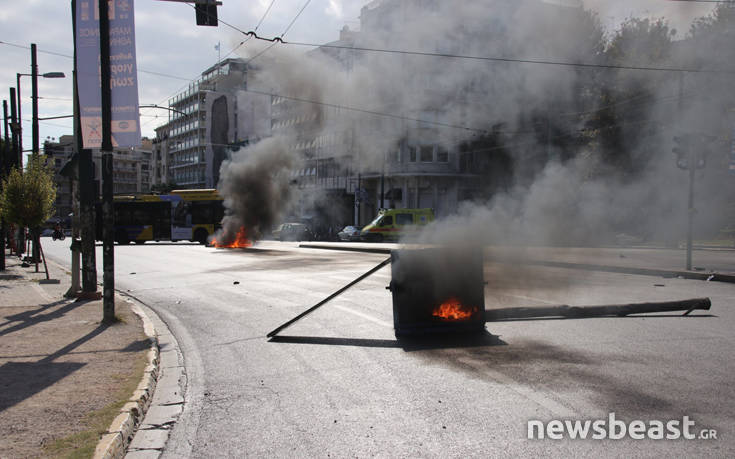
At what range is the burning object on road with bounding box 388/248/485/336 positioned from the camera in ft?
21.5

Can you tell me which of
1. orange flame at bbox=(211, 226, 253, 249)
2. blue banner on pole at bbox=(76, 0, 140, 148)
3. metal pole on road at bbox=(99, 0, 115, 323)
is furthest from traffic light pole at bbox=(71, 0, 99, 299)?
orange flame at bbox=(211, 226, 253, 249)

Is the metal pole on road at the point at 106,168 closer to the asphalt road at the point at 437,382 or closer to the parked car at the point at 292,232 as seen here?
the asphalt road at the point at 437,382

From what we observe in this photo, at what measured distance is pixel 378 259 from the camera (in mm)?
19766

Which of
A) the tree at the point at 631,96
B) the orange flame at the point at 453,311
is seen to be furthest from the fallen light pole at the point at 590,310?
the tree at the point at 631,96

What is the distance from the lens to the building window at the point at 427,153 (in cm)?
1291

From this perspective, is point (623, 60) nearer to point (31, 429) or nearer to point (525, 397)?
point (525, 397)

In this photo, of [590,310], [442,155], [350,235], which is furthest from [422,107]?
[350,235]

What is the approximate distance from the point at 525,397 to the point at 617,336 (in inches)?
112

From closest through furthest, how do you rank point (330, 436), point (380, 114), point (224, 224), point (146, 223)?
point (330, 436)
point (380, 114)
point (224, 224)
point (146, 223)

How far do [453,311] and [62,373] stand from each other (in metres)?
4.31

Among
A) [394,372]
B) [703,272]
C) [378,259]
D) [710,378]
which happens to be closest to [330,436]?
[394,372]

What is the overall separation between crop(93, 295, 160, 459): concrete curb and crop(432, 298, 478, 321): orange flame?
3290mm

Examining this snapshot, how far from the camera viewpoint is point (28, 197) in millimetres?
16344

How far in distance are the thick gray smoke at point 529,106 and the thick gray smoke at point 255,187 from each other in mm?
13831
